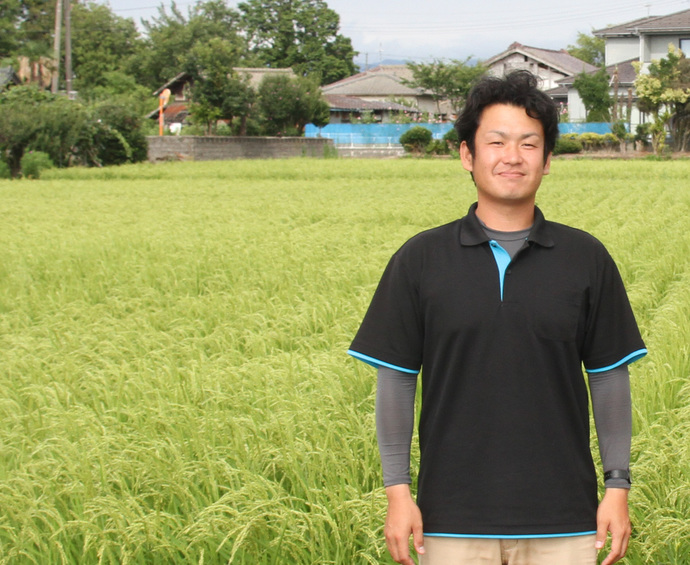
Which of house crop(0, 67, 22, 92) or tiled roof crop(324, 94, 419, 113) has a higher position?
tiled roof crop(324, 94, 419, 113)

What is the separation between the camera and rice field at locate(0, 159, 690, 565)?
2.62 metres

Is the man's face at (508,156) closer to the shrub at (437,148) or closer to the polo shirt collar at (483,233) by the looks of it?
the polo shirt collar at (483,233)

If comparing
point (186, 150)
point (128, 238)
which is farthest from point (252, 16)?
point (128, 238)

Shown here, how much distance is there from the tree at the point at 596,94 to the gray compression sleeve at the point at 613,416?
39982 millimetres

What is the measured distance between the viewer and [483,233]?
6.01ft

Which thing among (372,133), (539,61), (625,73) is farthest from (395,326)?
(539,61)

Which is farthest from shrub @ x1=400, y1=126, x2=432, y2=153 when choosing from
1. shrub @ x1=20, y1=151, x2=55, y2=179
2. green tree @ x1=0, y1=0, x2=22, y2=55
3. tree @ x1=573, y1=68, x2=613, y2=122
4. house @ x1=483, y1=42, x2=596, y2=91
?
green tree @ x1=0, y1=0, x2=22, y2=55

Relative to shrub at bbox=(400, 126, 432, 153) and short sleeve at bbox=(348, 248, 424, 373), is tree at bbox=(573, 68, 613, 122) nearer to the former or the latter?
shrub at bbox=(400, 126, 432, 153)

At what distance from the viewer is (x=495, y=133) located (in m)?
1.91

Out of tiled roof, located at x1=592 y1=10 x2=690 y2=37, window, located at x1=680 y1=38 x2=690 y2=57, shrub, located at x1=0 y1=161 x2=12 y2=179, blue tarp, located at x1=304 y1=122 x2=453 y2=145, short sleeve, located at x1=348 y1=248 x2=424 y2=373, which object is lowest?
short sleeve, located at x1=348 y1=248 x2=424 y2=373

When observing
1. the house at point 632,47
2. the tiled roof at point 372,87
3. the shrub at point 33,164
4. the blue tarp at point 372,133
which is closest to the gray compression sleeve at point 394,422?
the shrub at point 33,164

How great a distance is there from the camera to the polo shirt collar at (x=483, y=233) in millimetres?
1812

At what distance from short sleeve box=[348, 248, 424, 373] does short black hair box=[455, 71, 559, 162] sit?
0.34 metres

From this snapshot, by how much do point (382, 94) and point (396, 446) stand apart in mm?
60924
